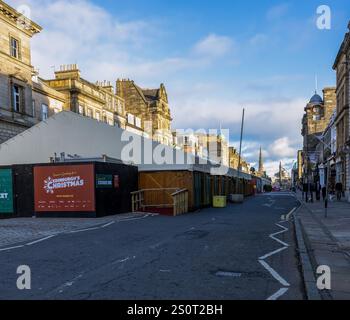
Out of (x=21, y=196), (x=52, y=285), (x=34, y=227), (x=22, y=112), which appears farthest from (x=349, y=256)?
(x=22, y=112)

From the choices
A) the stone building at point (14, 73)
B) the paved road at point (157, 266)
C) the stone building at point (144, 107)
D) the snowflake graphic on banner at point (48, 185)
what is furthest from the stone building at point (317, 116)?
the paved road at point (157, 266)

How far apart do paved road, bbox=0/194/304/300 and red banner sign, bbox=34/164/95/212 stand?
6.16m

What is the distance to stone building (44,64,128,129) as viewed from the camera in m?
40.3

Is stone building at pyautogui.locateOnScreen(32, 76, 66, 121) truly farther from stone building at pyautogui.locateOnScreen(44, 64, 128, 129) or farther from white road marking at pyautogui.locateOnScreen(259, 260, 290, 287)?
white road marking at pyautogui.locateOnScreen(259, 260, 290, 287)

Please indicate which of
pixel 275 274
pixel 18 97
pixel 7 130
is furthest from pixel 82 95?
pixel 275 274

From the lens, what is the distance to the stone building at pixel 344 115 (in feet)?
104

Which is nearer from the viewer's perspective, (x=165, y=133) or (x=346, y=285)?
(x=346, y=285)

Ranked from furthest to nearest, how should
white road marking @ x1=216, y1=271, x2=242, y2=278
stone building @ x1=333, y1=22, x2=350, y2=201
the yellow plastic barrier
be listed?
stone building @ x1=333, y1=22, x2=350, y2=201 → the yellow plastic barrier → white road marking @ x1=216, y1=271, x2=242, y2=278

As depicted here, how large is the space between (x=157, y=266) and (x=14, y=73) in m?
30.6

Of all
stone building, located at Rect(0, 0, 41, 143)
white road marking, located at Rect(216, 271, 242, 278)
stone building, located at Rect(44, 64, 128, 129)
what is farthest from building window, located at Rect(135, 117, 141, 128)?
white road marking, located at Rect(216, 271, 242, 278)

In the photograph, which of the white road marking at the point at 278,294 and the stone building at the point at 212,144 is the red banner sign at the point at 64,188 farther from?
the stone building at the point at 212,144

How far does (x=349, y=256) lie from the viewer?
844 centimetres
